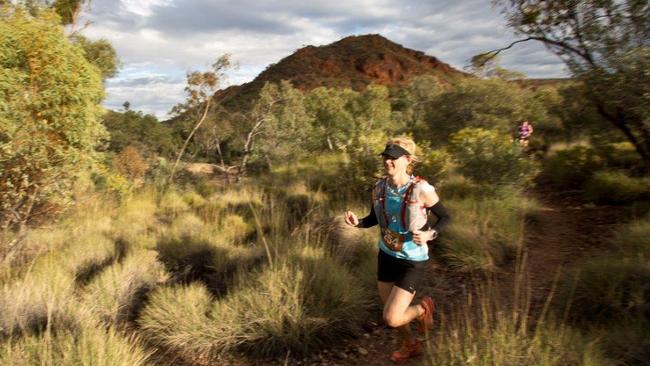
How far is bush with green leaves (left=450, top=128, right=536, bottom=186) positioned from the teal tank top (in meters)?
4.89

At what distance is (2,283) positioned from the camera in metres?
5.15

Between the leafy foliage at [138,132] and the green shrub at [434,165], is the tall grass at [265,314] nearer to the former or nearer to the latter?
the green shrub at [434,165]

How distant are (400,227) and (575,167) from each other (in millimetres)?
8202

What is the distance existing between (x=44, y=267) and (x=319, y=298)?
13.0ft

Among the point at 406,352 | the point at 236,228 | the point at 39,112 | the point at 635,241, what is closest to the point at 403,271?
the point at 406,352

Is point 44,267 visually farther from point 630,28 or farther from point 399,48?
point 399,48

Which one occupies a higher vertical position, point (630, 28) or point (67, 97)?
point (630, 28)

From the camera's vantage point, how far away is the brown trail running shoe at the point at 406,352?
3.64 metres

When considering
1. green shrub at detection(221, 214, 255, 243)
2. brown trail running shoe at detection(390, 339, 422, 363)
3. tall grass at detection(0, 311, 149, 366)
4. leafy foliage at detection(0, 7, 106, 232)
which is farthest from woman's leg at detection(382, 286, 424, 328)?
leafy foliage at detection(0, 7, 106, 232)

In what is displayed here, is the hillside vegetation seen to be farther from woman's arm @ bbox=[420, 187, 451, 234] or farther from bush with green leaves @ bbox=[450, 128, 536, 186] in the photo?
woman's arm @ bbox=[420, 187, 451, 234]

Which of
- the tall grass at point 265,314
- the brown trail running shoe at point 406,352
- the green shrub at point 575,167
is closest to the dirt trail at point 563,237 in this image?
the green shrub at point 575,167

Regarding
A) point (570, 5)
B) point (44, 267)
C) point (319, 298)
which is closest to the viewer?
point (319, 298)

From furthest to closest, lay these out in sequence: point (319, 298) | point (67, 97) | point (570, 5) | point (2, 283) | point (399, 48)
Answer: point (399, 48), point (570, 5), point (67, 97), point (2, 283), point (319, 298)

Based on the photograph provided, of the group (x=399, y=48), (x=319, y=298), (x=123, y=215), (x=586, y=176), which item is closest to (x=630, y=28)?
(x=586, y=176)
